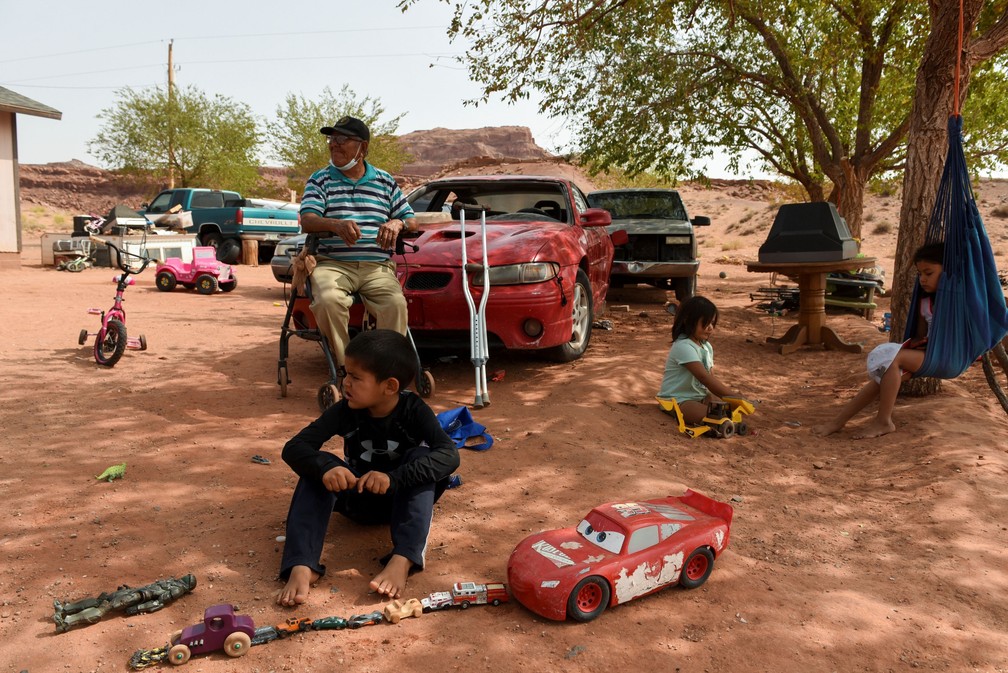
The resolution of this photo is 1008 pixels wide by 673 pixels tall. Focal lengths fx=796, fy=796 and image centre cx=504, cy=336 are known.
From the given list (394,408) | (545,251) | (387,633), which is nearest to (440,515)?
→ (394,408)

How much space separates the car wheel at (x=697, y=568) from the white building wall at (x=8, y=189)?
18669 millimetres

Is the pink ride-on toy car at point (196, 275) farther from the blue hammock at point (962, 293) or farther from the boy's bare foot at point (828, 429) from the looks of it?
the blue hammock at point (962, 293)

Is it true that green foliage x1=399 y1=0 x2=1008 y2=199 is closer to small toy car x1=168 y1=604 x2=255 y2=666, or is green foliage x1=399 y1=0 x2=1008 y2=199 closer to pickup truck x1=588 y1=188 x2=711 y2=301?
pickup truck x1=588 y1=188 x2=711 y2=301

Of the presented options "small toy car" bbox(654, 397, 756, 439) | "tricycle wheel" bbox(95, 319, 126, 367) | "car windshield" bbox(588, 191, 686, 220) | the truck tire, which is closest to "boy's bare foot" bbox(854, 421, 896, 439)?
"small toy car" bbox(654, 397, 756, 439)

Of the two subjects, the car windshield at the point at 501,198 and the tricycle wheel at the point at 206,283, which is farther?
the tricycle wheel at the point at 206,283

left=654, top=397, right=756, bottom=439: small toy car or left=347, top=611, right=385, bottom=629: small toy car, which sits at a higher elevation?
left=654, top=397, right=756, bottom=439: small toy car

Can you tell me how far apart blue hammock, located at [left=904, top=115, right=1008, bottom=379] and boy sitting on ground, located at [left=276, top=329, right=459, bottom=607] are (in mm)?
3484

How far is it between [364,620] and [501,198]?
5.72 m

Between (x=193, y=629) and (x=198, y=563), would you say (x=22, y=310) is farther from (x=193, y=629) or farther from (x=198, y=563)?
(x=193, y=629)

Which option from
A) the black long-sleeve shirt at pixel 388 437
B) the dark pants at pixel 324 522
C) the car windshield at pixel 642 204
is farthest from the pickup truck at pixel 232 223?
the dark pants at pixel 324 522

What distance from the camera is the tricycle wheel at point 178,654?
256 cm

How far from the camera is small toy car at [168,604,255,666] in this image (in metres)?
2.61

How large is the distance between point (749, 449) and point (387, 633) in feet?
10.6

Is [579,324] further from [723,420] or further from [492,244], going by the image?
[723,420]
